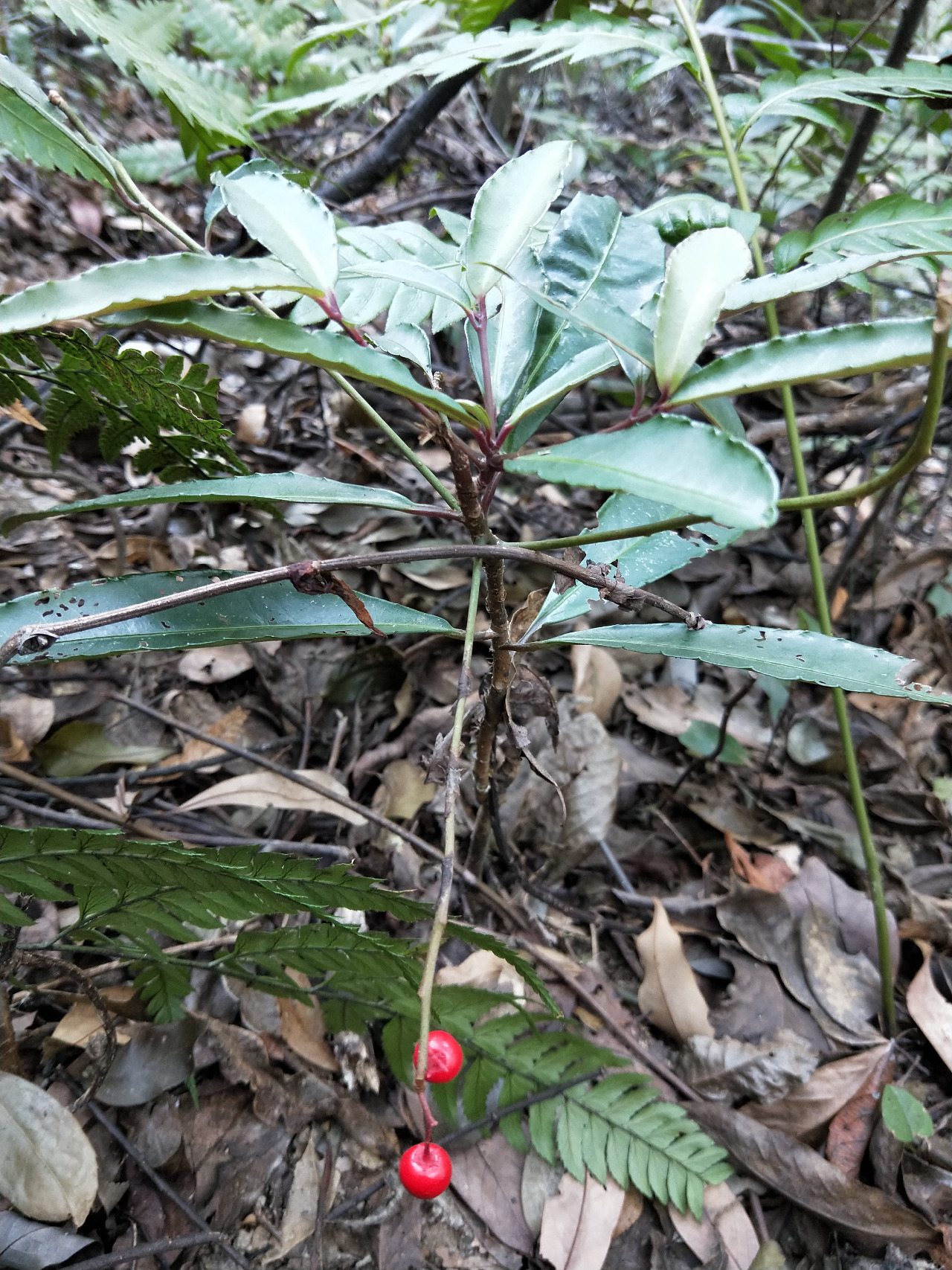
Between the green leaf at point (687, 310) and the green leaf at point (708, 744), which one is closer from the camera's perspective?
the green leaf at point (687, 310)

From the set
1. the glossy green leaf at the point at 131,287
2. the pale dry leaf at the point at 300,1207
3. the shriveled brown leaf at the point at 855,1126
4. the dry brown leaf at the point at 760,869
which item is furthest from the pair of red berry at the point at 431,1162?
the dry brown leaf at the point at 760,869

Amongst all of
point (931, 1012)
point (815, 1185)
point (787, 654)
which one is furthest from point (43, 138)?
point (931, 1012)

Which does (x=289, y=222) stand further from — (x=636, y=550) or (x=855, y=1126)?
(x=855, y=1126)

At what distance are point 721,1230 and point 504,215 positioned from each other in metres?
1.17

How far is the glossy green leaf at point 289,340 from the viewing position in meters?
0.48

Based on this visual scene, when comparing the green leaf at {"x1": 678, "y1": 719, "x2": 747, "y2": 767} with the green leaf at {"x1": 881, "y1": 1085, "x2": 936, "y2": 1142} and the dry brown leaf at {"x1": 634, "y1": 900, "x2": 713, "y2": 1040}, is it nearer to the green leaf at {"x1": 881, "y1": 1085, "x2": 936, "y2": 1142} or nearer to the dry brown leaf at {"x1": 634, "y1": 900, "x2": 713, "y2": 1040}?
the dry brown leaf at {"x1": 634, "y1": 900, "x2": 713, "y2": 1040}

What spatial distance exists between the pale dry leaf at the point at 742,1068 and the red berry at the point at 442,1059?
23.3 inches

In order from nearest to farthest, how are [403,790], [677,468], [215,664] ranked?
[677,468], [403,790], [215,664]

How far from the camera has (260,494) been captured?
63 cm

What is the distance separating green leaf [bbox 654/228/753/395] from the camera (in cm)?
48

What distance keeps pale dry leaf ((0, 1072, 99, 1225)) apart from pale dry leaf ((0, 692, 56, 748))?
54 cm

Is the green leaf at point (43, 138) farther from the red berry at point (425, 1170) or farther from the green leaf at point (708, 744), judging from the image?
the green leaf at point (708, 744)

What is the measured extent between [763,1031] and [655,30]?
158 centimetres

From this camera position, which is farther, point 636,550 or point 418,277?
point 636,550
